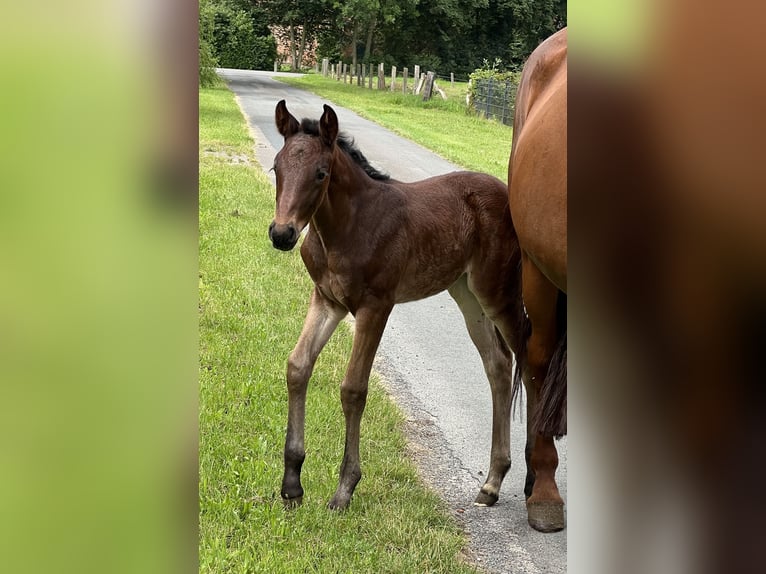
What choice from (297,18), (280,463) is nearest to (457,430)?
(280,463)

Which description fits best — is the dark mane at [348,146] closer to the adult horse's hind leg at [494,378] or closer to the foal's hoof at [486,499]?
the adult horse's hind leg at [494,378]

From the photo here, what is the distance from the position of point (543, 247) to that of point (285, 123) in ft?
4.13

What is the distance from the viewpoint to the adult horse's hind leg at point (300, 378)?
3.90 m

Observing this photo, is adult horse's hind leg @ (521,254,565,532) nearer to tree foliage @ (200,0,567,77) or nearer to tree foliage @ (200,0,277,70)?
tree foliage @ (200,0,567,77)

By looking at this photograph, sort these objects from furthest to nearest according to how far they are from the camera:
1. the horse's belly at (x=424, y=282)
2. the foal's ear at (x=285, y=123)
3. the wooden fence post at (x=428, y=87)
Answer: the wooden fence post at (x=428, y=87) < the horse's belly at (x=424, y=282) < the foal's ear at (x=285, y=123)

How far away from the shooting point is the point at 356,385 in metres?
3.91

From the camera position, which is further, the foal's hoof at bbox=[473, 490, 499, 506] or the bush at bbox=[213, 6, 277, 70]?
the bush at bbox=[213, 6, 277, 70]

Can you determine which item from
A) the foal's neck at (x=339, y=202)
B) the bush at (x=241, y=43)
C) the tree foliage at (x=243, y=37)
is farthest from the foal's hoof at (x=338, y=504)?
the tree foliage at (x=243, y=37)

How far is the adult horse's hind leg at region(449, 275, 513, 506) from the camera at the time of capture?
13.9 ft

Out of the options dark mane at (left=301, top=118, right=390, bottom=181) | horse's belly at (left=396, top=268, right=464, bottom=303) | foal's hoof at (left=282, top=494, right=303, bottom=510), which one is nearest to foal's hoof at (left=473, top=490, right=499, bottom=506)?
foal's hoof at (left=282, top=494, right=303, bottom=510)

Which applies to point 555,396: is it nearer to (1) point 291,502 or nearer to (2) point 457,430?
(1) point 291,502

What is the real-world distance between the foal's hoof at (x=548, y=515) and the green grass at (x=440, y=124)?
362 inches

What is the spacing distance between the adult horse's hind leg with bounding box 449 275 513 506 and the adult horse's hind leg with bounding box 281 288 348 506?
2.83 ft
